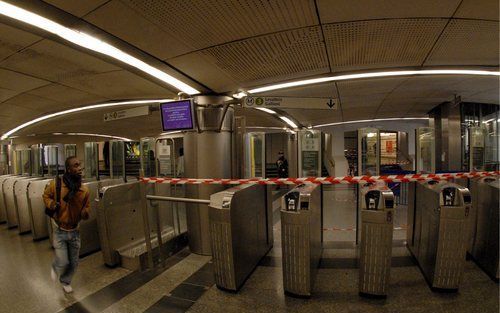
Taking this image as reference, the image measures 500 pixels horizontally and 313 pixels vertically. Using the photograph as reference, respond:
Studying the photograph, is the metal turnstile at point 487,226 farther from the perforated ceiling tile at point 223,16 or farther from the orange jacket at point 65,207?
the orange jacket at point 65,207

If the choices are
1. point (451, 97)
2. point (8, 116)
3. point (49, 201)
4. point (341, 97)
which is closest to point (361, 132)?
point (341, 97)

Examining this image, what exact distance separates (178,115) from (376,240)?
9.67 feet

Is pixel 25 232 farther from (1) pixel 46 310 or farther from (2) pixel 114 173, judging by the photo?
(1) pixel 46 310

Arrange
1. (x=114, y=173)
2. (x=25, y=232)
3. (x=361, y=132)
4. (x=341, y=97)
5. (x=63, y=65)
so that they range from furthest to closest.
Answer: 1. (x=114, y=173)
2. (x=341, y=97)
3. (x=25, y=232)
4. (x=361, y=132)
5. (x=63, y=65)

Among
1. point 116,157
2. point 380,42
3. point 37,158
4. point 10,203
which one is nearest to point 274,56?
point 380,42

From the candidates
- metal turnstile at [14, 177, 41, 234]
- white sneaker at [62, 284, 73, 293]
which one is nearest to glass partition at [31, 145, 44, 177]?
metal turnstile at [14, 177, 41, 234]

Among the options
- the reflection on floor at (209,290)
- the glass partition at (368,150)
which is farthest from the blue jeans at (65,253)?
the glass partition at (368,150)

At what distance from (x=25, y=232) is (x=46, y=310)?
11.0 feet

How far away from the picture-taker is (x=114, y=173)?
6.11 metres

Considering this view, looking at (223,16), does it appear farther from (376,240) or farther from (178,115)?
(376,240)

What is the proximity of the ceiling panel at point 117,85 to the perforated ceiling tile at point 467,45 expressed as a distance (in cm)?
412

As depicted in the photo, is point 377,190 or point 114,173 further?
point 114,173

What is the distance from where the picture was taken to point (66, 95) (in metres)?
5.01

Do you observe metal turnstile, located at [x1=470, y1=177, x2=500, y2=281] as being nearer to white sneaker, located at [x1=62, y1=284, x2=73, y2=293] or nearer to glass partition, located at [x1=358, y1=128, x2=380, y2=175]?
glass partition, located at [x1=358, y1=128, x2=380, y2=175]
